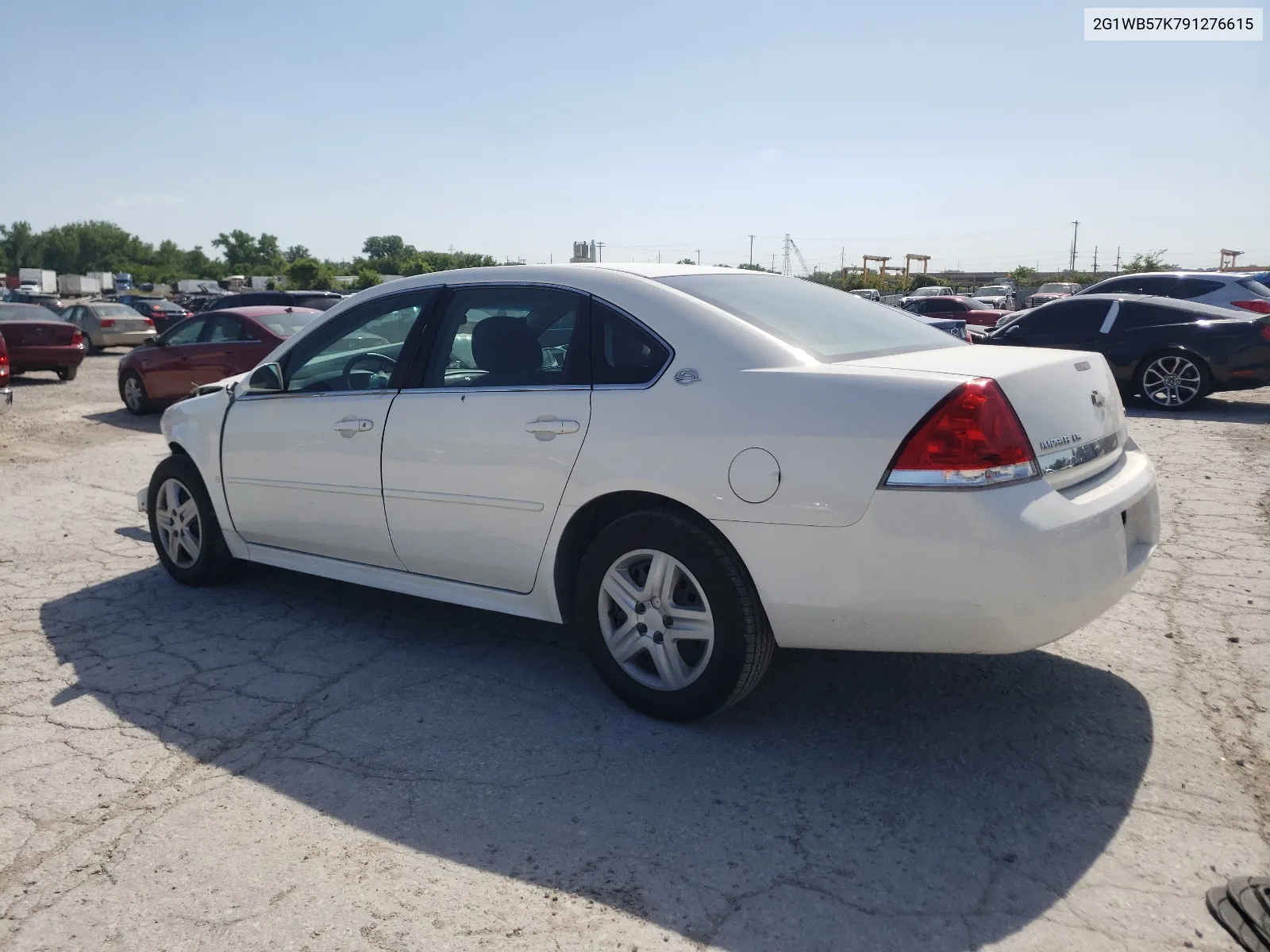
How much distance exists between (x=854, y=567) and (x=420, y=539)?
6.29 feet

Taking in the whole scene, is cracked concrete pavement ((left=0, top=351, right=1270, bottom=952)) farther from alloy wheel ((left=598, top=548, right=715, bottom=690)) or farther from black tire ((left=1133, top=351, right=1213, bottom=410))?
black tire ((left=1133, top=351, right=1213, bottom=410))

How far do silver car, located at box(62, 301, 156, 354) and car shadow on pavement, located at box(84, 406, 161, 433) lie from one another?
13567 mm

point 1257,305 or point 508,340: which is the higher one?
point 1257,305

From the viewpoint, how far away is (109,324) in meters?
26.2

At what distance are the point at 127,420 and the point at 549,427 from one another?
11.4 m

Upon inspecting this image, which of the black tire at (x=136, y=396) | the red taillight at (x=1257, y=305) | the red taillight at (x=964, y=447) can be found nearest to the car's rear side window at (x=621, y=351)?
the red taillight at (x=964, y=447)

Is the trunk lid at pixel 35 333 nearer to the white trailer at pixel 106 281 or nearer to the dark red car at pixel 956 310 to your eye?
the dark red car at pixel 956 310

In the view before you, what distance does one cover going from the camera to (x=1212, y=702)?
3779 millimetres

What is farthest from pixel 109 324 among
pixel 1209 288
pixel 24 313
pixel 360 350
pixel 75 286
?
pixel 75 286

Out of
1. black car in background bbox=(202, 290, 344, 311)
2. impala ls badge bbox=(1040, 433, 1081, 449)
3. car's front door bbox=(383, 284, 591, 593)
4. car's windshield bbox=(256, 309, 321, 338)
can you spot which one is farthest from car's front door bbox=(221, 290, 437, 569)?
black car in background bbox=(202, 290, 344, 311)

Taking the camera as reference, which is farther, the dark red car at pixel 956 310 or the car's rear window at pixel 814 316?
the dark red car at pixel 956 310

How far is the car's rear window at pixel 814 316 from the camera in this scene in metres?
3.65

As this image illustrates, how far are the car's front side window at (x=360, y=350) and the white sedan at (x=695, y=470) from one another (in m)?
0.01

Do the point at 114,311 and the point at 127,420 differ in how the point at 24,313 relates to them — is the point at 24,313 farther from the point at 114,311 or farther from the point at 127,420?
the point at 114,311
